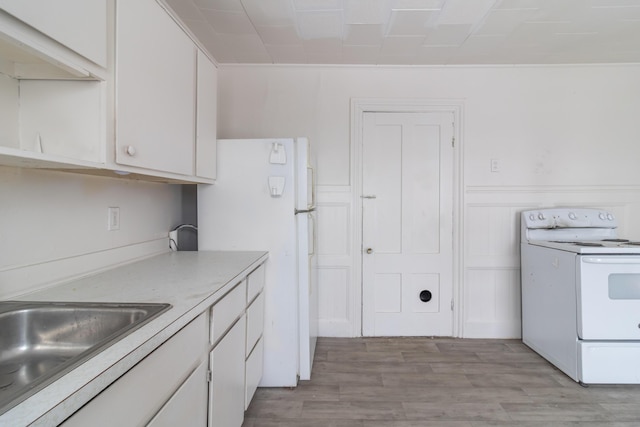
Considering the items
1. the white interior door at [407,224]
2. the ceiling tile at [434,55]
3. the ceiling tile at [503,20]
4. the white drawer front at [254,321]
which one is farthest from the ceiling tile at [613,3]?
the white drawer front at [254,321]

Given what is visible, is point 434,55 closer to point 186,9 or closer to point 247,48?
point 247,48

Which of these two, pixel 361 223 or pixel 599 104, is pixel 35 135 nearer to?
pixel 361 223

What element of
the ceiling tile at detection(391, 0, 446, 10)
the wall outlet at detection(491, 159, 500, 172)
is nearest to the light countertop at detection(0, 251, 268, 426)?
the ceiling tile at detection(391, 0, 446, 10)

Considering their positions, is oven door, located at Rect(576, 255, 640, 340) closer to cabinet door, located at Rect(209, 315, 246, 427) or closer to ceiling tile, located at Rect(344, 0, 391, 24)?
ceiling tile, located at Rect(344, 0, 391, 24)

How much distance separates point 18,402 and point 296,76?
9.30ft

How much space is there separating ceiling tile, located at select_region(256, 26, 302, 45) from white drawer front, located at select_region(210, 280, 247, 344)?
69.6 inches

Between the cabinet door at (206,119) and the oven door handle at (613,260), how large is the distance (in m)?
2.48

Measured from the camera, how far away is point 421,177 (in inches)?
116

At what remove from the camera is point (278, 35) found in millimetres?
2420

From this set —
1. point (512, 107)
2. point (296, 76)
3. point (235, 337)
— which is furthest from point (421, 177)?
point (235, 337)

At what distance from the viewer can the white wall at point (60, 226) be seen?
1156mm

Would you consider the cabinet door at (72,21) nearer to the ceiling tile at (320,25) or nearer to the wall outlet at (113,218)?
the wall outlet at (113,218)

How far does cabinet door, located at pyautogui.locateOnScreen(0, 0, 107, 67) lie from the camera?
855 mm

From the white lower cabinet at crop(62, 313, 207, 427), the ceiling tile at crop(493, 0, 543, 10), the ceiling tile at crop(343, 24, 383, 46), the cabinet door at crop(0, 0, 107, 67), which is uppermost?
the ceiling tile at crop(343, 24, 383, 46)
